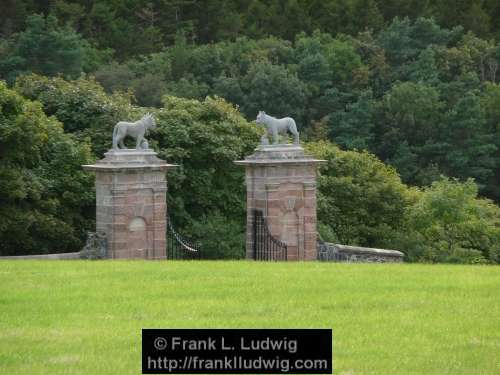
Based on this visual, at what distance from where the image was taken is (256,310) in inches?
599

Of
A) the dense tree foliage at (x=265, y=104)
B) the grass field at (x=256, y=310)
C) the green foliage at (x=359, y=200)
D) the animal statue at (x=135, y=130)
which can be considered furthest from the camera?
the green foliage at (x=359, y=200)

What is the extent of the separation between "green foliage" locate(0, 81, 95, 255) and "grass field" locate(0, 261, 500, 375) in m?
11.4

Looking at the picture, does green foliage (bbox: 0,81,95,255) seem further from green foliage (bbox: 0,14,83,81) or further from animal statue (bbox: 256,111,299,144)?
green foliage (bbox: 0,14,83,81)

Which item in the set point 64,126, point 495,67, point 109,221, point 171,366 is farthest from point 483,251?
point 495,67

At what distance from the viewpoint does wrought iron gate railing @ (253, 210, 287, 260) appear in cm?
2552

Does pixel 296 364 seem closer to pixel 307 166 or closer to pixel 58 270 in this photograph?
pixel 58 270

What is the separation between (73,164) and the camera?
3294 centimetres

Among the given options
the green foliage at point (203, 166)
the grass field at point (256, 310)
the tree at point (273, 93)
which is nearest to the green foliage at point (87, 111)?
the green foliage at point (203, 166)

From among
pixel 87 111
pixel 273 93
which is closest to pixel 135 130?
pixel 87 111

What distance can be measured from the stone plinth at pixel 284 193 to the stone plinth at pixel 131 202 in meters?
1.48

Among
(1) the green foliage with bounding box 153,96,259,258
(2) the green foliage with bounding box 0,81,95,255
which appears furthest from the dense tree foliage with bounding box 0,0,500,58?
(2) the green foliage with bounding box 0,81,95,255

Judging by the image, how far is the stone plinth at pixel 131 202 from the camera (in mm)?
24656

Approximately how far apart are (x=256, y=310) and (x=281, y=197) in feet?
34.5

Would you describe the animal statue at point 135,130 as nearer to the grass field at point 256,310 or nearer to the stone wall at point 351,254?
the stone wall at point 351,254
